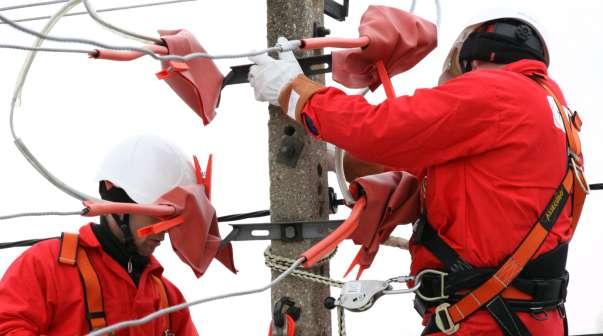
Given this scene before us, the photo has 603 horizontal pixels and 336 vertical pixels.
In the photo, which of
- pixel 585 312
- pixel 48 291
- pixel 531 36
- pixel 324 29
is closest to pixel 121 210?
pixel 48 291

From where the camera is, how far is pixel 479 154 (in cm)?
375

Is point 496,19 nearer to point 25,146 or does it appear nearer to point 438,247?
point 438,247

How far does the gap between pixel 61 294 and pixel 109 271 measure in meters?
0.26

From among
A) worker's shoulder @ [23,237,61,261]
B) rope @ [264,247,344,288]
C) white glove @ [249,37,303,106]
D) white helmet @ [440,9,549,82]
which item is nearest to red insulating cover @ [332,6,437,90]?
white helmet @ [440,9,549,82]

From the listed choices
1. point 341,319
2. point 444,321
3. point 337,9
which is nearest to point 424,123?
point 444,321

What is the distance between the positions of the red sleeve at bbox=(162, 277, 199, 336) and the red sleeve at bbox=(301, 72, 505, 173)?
117 cm

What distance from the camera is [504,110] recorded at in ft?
12.1

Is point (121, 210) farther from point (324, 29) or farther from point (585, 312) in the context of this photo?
point (585, 312)

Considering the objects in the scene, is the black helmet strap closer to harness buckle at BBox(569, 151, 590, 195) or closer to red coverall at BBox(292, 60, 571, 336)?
red coverall at BBox(292, 60, 571, 336)

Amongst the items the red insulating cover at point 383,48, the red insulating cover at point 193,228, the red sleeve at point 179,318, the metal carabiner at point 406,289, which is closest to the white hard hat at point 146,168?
the red insulating cover at point 193,228

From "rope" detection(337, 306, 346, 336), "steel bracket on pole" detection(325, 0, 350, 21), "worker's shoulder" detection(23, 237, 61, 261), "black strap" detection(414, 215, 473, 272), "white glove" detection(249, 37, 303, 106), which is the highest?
"steel bracket on pole" detection(325, 0, 350, 21)

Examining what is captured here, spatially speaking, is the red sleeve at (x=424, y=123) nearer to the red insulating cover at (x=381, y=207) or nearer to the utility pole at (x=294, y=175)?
the red insulating cover at (x=381, y=207)

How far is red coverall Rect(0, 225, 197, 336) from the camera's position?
3.96 meters

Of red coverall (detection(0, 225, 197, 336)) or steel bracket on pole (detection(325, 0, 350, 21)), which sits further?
steel bracket on pole (detection(325, 0, 350, 21))
